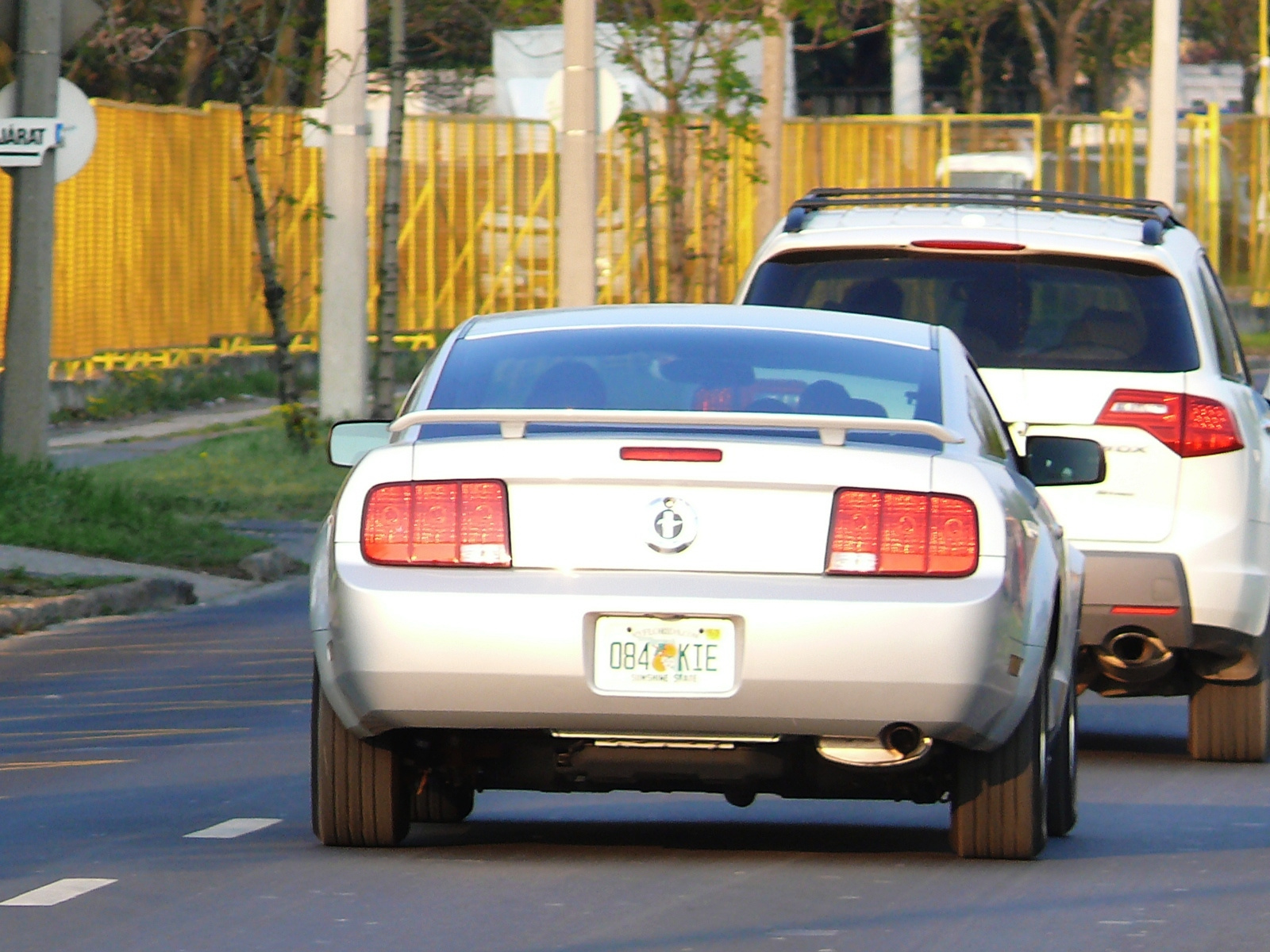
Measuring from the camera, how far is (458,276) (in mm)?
36406

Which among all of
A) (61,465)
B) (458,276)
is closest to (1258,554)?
(61,465)

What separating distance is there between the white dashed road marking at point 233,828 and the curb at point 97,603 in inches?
213

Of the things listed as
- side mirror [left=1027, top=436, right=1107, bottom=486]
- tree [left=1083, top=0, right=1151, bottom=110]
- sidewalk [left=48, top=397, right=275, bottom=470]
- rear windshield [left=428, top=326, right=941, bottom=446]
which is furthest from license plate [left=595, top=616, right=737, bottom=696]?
tree [left=1083, top=0, right=1151, bottom=110]

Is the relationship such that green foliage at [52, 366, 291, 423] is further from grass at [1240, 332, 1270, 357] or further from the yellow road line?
the yellow road line

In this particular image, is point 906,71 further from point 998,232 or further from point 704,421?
point 704,421

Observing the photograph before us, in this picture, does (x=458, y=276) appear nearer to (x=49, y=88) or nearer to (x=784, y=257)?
(x=49, y=88)

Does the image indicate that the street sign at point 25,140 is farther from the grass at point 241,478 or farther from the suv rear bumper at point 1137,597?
the suv rear bumper at point 1137,597

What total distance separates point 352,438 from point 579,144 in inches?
596

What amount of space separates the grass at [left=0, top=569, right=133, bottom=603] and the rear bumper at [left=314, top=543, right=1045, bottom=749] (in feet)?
23.7

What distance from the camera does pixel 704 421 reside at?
7.19 meters

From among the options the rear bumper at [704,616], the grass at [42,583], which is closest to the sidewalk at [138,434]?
the grass at [42,583]

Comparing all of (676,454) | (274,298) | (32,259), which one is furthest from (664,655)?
(274,298)

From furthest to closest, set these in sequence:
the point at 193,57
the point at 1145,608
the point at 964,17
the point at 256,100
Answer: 1. the point at 964,17
2. the point at 193,57
3. the point at 256,100
4. the point at 1145,608

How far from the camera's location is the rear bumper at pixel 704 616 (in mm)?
6953
